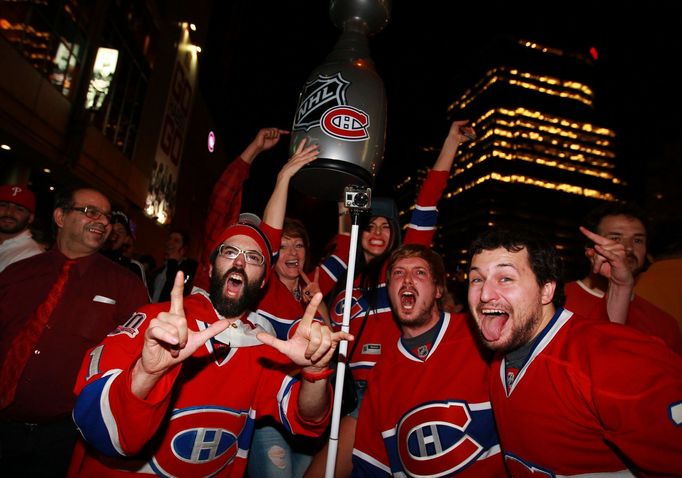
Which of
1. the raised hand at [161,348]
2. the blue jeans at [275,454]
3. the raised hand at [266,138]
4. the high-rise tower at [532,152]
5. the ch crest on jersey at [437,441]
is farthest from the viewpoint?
the high-rise tower at [532,152]

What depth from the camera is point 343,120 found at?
233cm

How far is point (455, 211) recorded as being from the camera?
8694cm

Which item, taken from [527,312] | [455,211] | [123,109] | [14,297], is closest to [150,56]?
[123,109]

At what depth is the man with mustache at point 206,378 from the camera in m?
1.79

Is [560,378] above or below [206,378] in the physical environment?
above

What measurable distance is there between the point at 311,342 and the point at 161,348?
0.69 metres

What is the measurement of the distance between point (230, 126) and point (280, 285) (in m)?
24.7

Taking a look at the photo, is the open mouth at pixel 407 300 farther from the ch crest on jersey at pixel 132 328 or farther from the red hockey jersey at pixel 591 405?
the ch crest on jersey at pixel 132 328

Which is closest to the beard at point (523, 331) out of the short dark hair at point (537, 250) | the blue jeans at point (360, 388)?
the short dark hair at point (537, 250)

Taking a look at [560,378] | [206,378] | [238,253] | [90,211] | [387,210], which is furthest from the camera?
[387,210]

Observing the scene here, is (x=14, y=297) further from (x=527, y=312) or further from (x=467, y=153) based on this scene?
(x=467, y=153)

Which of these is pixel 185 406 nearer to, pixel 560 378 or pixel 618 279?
pixel 560 378

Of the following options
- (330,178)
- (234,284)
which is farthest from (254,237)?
(330,178)

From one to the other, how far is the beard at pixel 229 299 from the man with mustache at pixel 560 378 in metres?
1.38
